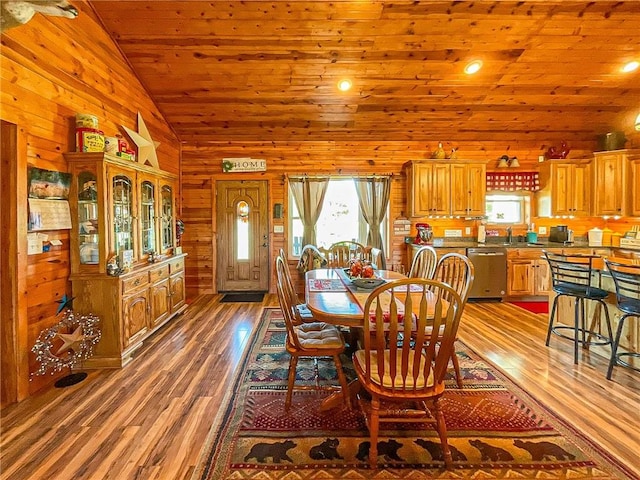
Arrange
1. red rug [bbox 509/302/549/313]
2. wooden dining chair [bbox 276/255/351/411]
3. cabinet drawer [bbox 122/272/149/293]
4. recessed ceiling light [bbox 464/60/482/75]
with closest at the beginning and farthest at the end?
wooden dining chair [bbox 276/255/351/411]
cabinet drawer [bbox 122/272/149/293]
recessed ceiling light [bbox 464/60/482/75]
red rug [bbox 509/302/549/313]

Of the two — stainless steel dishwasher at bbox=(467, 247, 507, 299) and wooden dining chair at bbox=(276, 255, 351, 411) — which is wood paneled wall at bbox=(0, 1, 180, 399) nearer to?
wooden dining chair at bbox=(276, 255, 351, 411)

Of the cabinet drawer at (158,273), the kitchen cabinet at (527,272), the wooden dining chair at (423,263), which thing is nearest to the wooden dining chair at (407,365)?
the wooden dining chair at (423,263)

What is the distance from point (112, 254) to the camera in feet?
9.80

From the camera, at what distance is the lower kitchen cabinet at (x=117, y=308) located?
2.90m

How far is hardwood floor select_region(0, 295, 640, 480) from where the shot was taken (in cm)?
180

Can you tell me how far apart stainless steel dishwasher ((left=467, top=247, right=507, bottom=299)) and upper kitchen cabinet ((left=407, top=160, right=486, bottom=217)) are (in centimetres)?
68

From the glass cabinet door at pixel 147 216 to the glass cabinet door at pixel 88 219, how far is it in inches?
23.7

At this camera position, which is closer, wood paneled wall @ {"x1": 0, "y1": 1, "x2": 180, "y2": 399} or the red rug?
wood paneled wall @ {"x1": 0, "y1": 1, "x2": 180, "y2": 399}

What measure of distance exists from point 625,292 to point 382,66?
331cm

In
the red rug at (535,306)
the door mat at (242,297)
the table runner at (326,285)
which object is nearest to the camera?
the table runner at (326,285)

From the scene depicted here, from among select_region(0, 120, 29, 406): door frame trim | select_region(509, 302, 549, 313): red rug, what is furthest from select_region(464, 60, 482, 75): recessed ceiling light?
select_region(0, 120, 29, 406): door frame trim

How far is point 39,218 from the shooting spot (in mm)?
2533

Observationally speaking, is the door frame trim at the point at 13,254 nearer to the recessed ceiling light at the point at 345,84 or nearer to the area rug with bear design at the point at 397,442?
the area rug with bear design at the point at 397,442

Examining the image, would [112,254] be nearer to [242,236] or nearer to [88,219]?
[88,219]
